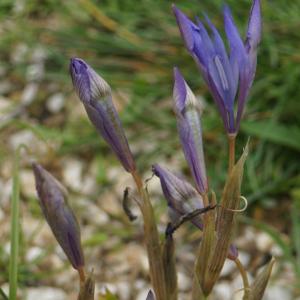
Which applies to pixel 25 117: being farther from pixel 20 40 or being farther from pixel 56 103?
pixel 20 40

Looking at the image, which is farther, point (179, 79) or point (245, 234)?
point (245, 234)

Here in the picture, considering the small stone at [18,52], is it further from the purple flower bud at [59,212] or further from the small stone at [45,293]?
the purple flower bud at [59,212]

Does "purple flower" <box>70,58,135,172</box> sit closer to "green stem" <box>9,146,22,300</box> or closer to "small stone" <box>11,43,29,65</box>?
"green stem" <box>9,146,22,300</box>

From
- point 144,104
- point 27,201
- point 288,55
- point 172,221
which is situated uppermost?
point 172,221

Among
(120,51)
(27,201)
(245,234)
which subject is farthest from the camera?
(120,51)

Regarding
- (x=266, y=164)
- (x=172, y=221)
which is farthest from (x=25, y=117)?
(x=172, y=221)

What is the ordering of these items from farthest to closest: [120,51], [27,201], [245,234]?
[120,51]
[27,201]
[245,234]
